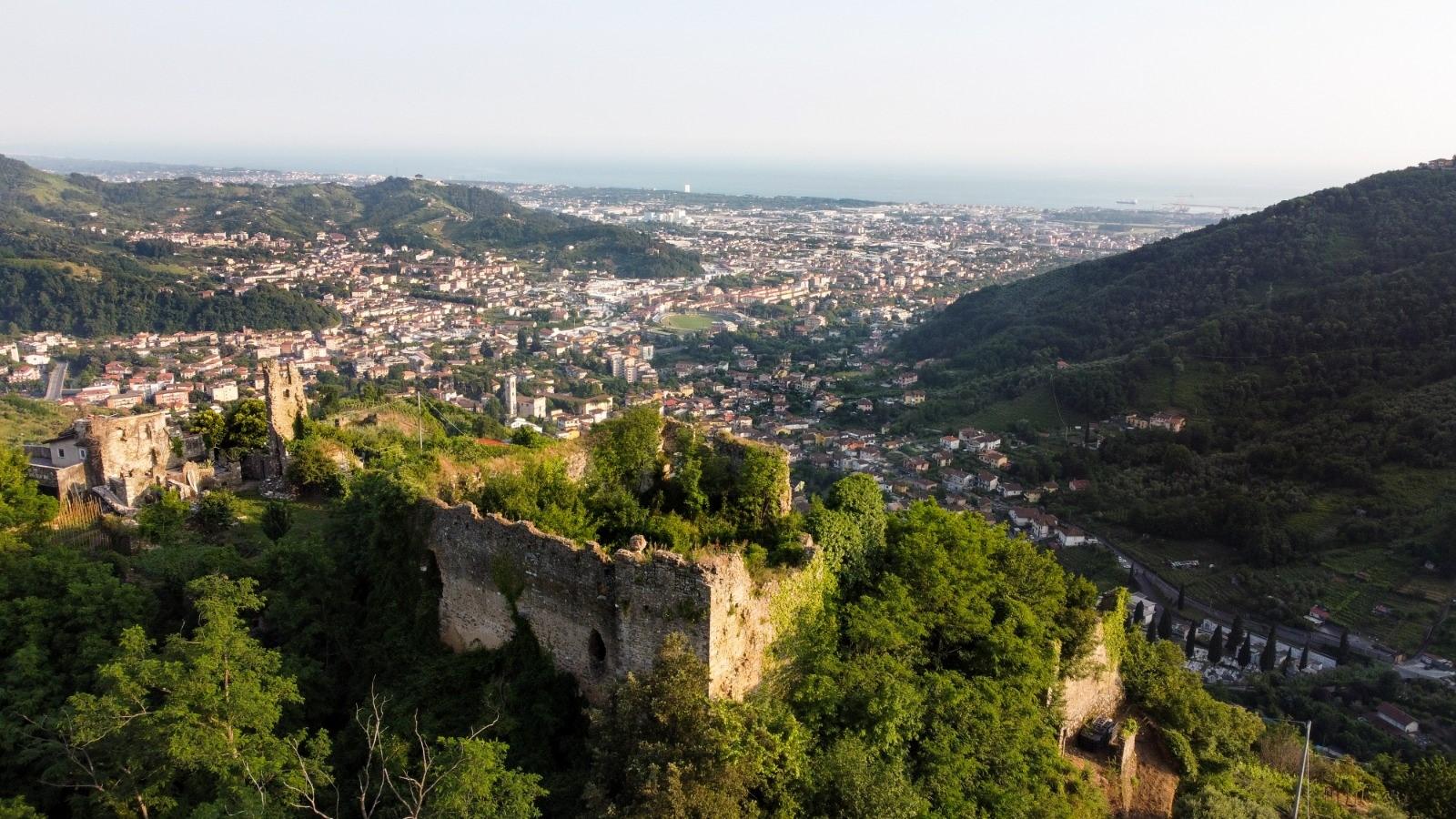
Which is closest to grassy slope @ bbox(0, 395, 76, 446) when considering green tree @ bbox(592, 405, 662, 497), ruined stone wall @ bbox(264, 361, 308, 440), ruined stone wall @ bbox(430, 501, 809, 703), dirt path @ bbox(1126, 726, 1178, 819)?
ruined stone wall @ bbox(264, 361, 308, 440)

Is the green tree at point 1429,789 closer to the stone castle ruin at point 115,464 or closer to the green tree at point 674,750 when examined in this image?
the green tree at point 674,750

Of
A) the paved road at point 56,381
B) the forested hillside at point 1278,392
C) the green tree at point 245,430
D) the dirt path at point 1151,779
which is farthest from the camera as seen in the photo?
the paved road at point 56,381

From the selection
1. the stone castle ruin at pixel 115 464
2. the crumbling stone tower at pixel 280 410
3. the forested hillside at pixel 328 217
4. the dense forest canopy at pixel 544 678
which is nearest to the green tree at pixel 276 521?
the dense forest canopy at pixel 544 678

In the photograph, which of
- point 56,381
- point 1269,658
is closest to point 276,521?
point 1269,658

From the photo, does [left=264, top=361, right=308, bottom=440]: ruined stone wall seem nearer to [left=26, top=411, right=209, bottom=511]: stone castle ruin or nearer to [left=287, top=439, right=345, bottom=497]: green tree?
[left=287, top=439, right=345, bottom=497]: green tree

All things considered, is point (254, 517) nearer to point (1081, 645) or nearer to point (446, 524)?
point (446, 524)

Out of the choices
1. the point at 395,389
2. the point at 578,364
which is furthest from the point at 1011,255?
the point at 395,389
